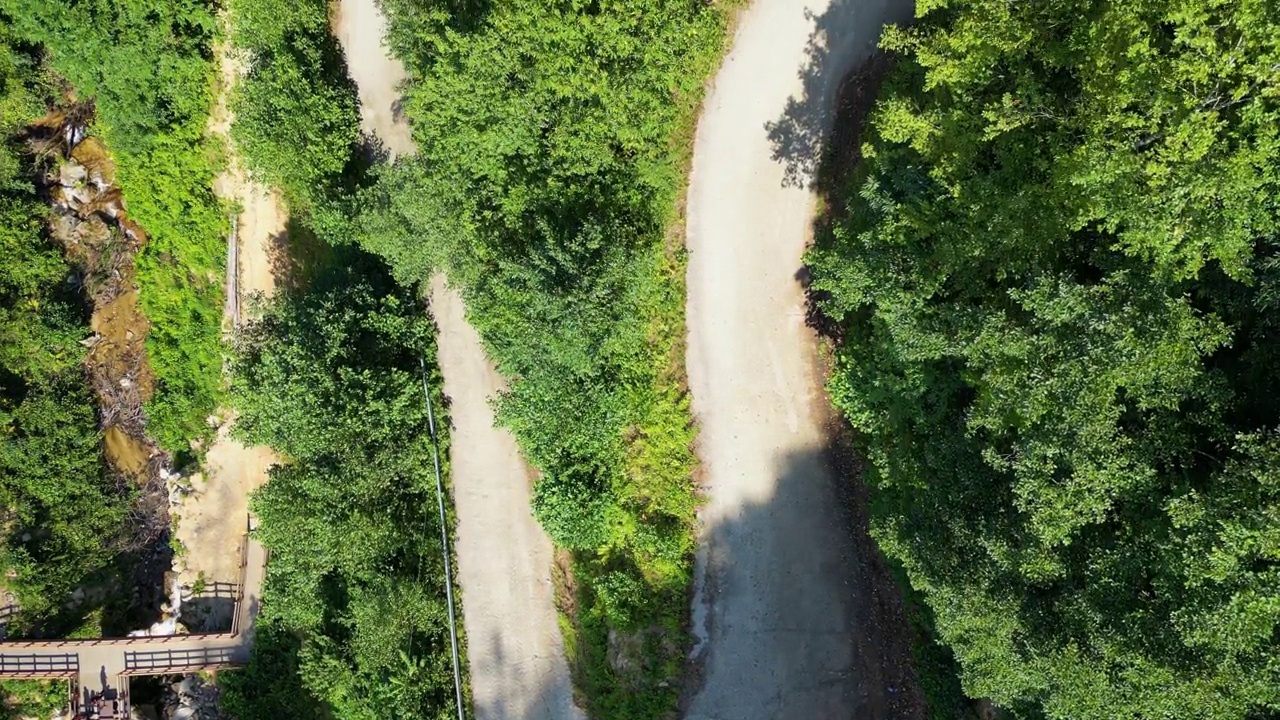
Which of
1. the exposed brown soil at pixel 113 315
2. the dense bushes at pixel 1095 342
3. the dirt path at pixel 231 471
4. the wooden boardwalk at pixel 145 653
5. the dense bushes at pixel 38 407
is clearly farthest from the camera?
the exposed brown soil at pixel 113 315

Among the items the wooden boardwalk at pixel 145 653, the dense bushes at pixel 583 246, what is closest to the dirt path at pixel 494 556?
the dense bushes at pixel 583 246

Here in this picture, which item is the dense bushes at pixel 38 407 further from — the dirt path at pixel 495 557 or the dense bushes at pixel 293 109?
the dirt path at pixel 495 557

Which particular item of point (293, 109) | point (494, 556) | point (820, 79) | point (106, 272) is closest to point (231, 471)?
point (106, 272)

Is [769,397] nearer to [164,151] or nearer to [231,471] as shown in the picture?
[231,471]

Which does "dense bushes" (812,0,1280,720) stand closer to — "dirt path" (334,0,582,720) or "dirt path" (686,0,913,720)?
"dirt path" (686,0,913,720)

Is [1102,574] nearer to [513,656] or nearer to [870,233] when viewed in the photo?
[870,233]
